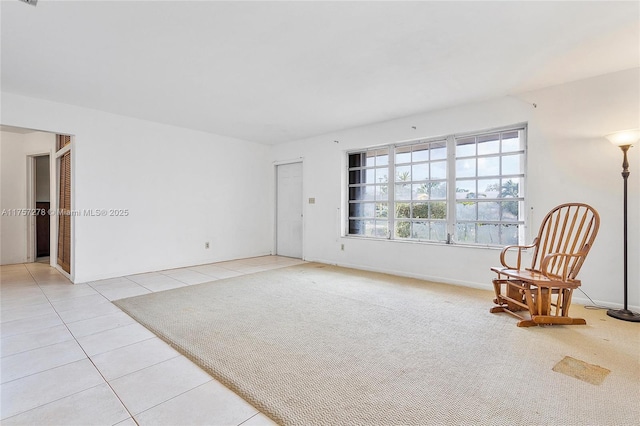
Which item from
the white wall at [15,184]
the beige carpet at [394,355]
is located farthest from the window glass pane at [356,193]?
the white wall at [15,184]

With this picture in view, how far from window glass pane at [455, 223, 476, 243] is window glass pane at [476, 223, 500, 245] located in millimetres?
70

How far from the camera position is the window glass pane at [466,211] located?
163 inches

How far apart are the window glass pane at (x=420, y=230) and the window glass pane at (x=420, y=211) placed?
11 centimetres

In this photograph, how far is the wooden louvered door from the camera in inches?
179

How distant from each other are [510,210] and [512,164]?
0.62 m

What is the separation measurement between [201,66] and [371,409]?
10.9 feet

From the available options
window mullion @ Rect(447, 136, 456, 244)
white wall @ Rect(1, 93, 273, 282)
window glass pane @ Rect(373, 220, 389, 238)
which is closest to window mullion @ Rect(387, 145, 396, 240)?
window glass pane @ Rect(373, 220, 389, 238)

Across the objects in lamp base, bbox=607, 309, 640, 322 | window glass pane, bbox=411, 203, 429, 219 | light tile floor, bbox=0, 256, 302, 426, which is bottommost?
light tile floor, bbox=0, 256, 302, 426

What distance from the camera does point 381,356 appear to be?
2090 millimetres

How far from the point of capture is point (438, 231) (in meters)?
4.43

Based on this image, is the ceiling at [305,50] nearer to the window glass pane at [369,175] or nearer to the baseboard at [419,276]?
the window glass pane at [369,175]

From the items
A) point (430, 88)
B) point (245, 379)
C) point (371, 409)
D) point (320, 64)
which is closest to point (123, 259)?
point (245, 379)

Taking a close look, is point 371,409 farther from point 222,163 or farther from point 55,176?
point 55,176

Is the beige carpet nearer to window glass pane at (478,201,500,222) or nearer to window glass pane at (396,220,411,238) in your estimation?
window glass pane at (478,201,500,222)
